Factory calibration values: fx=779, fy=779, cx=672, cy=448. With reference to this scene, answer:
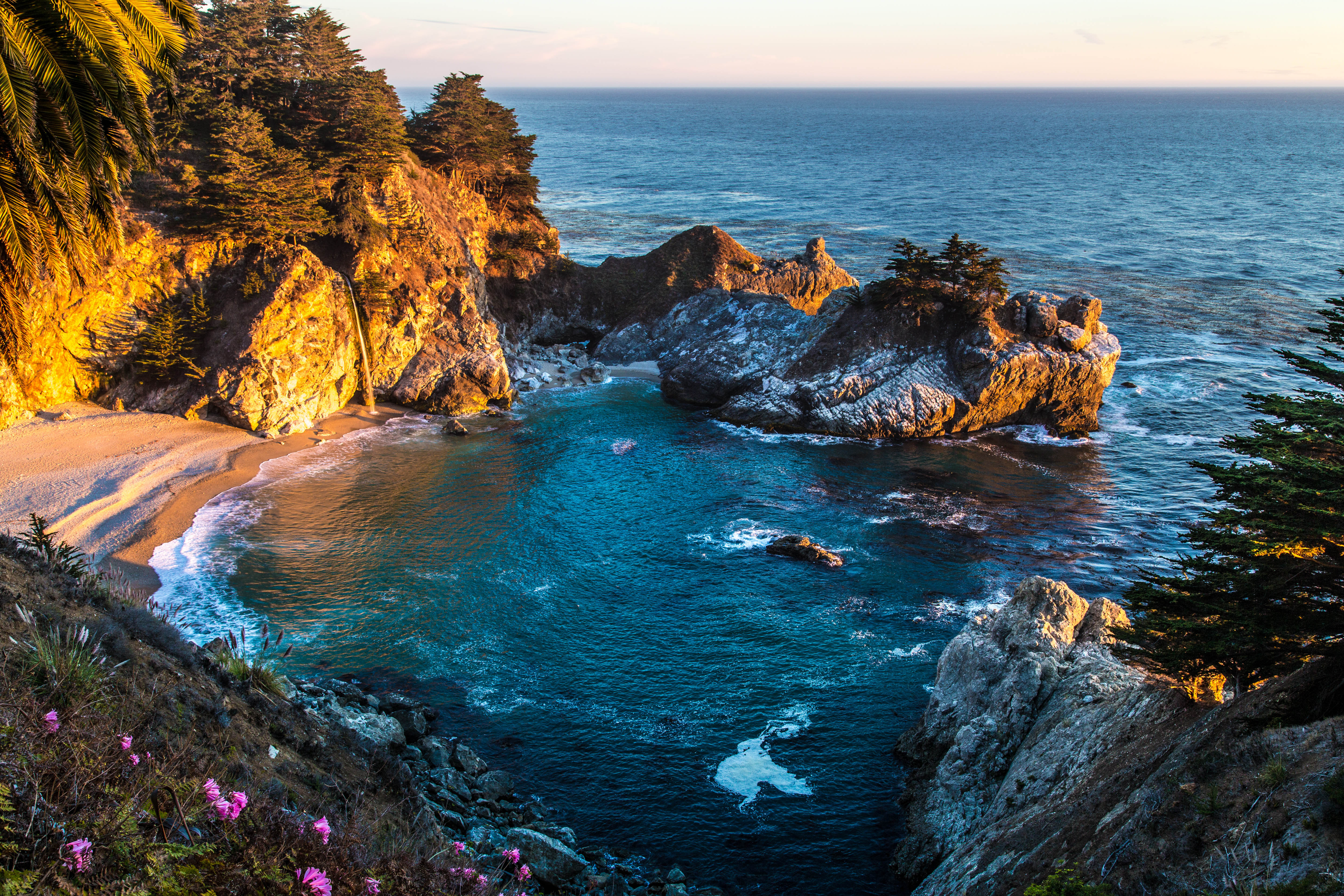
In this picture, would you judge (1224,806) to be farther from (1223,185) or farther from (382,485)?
(1223,185)

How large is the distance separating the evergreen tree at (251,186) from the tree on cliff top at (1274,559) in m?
49.5

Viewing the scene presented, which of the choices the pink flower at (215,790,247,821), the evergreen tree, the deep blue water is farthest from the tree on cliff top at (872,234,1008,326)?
the pink flower at (215,790,247,821)

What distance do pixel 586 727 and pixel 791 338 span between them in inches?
1486

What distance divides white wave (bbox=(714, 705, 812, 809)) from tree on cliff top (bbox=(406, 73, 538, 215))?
174ft

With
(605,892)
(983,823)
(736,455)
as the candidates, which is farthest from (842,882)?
(736,455)

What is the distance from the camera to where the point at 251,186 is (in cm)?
4644

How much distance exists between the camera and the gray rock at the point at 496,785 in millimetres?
22828

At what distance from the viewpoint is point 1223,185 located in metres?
142

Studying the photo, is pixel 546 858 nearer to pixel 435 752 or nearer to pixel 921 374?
pixel 435 752

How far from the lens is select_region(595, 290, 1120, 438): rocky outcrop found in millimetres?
49656

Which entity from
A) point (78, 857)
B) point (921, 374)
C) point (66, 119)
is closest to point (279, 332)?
point (66, 119)

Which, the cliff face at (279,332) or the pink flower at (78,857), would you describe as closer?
the pink flower at (78,857)

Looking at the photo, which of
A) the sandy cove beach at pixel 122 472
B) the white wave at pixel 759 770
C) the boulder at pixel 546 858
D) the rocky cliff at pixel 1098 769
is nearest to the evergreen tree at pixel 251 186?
the sandy cove beach at pixel 122 472

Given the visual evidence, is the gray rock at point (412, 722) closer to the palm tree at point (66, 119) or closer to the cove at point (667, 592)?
the cove at point (667, 592)
